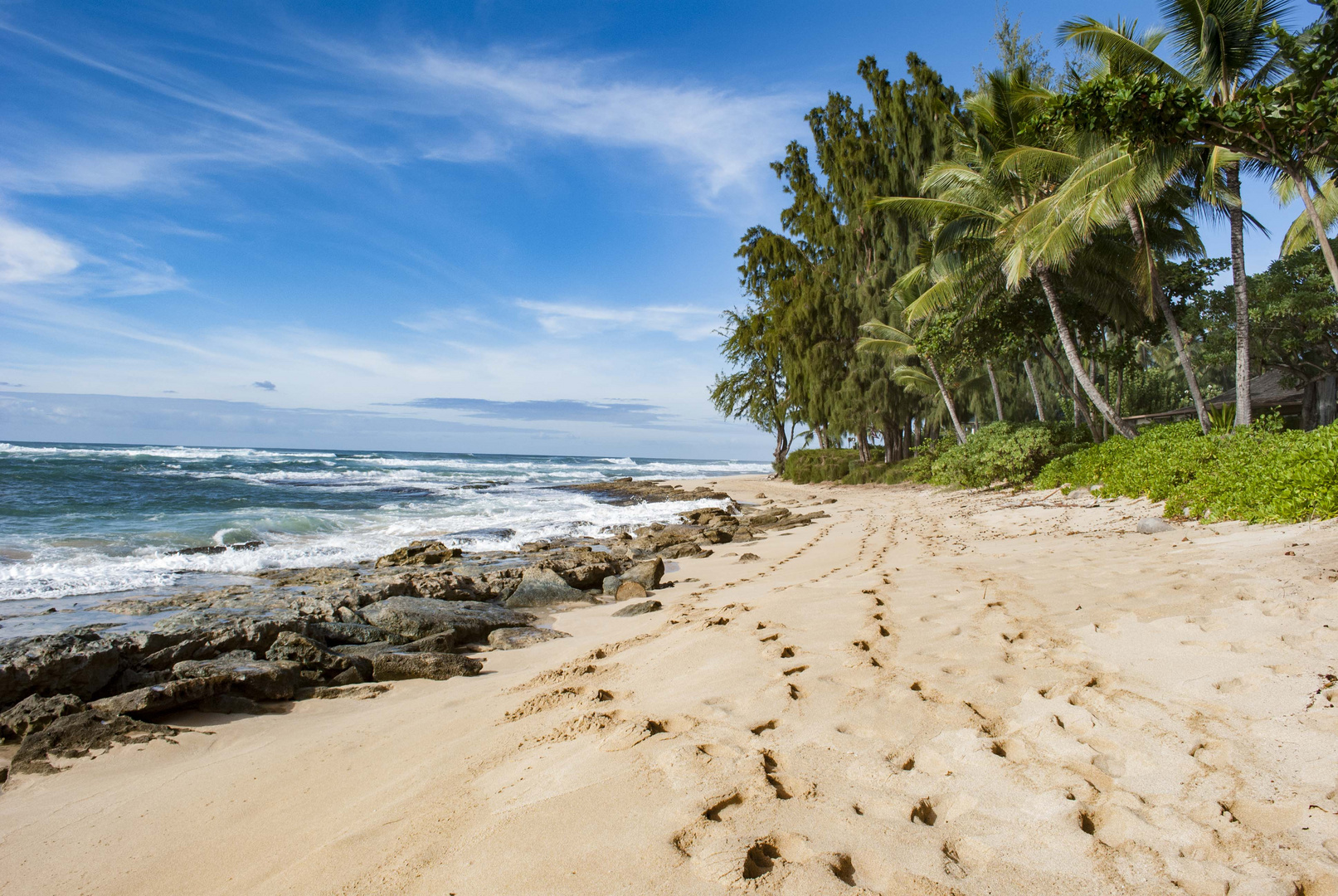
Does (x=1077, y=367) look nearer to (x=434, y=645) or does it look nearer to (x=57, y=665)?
(x=434, y=645)

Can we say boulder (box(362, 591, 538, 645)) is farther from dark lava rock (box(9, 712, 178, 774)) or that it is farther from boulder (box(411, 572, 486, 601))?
dark lava rock (box(9, 712, 178, 774))

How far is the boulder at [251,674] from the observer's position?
4.12 metres

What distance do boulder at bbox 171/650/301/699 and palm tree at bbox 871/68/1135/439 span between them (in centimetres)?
1358

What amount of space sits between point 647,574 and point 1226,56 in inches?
486

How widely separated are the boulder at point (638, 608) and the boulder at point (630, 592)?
596 mm

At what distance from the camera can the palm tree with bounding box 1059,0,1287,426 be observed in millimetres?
10148

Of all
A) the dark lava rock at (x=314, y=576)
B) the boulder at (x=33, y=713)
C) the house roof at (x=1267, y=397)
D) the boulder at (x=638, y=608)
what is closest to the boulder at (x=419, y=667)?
the boulder at (x=33, y=713)

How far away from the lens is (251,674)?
4195mm

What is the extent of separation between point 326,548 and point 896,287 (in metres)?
17.4

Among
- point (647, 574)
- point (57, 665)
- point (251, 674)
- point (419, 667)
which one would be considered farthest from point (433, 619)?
point (647, 574)

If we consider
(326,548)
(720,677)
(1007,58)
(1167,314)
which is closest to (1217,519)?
(720,677)

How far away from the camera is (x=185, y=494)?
19.7 metres

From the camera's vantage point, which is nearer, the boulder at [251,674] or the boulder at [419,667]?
the boulder at [251,674]

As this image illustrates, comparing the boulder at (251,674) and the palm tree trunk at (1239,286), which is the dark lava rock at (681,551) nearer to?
the boulder at (251,674)
